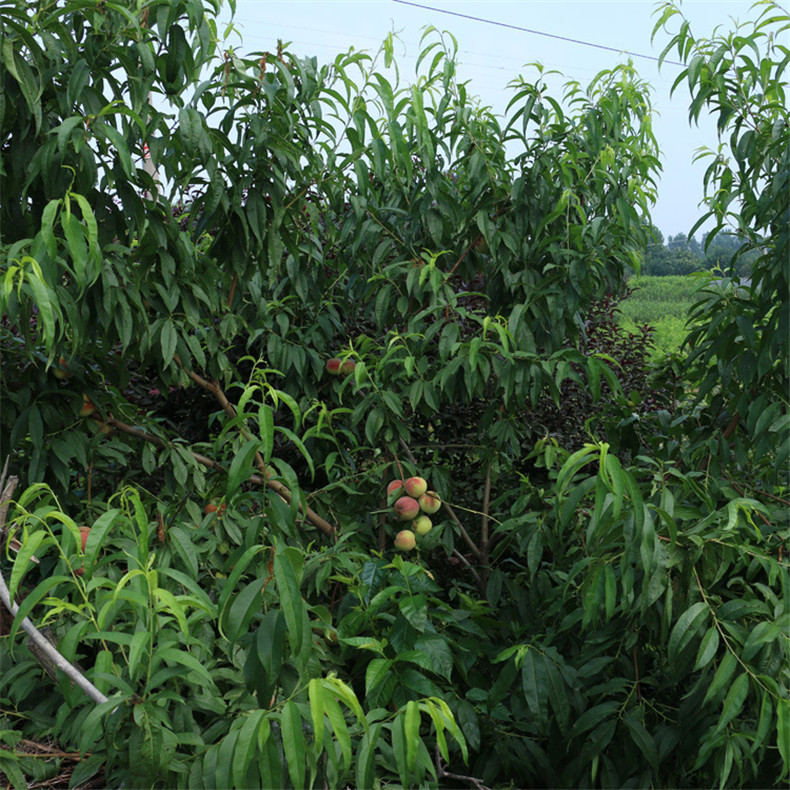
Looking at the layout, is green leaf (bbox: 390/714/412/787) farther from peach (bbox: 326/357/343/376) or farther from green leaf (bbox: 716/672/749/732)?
peach (bbox: 326/357/343/376)

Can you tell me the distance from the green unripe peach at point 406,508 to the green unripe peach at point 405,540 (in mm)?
45

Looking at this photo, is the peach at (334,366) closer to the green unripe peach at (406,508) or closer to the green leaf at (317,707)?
the green unripe peach at (406,508)

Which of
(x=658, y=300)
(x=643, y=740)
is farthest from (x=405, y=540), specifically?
(x=658, y=300)

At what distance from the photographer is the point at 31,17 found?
1545mm

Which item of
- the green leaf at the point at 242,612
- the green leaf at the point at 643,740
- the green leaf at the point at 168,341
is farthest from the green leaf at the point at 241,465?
the green leaf at the point at 643,740

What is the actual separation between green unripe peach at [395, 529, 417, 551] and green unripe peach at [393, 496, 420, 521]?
0.04 m

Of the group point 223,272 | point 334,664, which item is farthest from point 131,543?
point 223,272

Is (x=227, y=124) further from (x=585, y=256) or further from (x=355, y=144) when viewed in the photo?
(x=585, y=256)

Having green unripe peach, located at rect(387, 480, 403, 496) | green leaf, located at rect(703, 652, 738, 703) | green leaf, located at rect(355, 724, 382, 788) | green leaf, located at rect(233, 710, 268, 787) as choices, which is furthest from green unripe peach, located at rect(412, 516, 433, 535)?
green leaf, located at rect(233, 710, 268, 787)

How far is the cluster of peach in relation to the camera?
204 centimetres

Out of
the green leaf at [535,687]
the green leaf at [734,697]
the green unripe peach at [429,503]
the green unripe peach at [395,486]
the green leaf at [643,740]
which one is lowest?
the green leaf at [643,740]

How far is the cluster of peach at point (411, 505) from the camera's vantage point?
2041 millimetres

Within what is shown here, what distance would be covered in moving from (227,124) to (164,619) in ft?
4.25

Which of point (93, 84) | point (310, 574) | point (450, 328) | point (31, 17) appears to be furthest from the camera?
point (450, 328)
